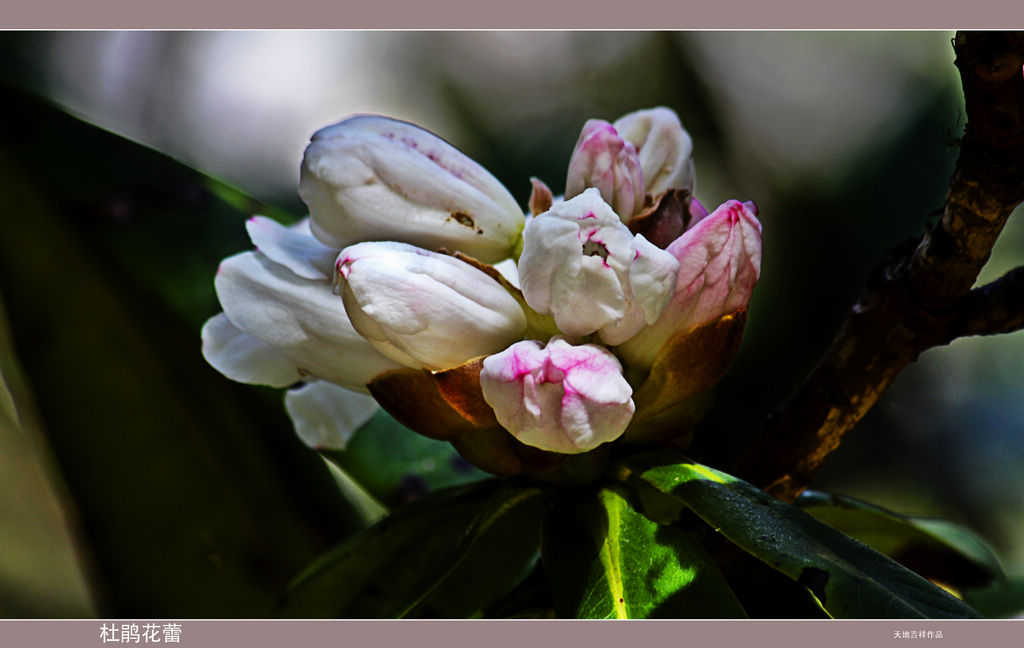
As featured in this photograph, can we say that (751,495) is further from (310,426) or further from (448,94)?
(448,94)

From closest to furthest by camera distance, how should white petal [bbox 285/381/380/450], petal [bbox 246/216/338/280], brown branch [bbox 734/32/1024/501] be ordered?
brown branch [bbox 734/32/1024/501]
petal [bbox 246/216/338/280]
white petal [bbox 285/381/380/450]

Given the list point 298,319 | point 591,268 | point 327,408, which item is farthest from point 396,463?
point 591,268

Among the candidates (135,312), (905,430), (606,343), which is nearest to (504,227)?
(606,343)

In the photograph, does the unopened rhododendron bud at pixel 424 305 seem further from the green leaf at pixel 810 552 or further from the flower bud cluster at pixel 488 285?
the green leaf at pixel 810 552

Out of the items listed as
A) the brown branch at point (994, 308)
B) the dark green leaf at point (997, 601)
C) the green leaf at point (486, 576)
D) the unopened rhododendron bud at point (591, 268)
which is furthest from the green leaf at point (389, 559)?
the dark green leaf at point (997, 601)

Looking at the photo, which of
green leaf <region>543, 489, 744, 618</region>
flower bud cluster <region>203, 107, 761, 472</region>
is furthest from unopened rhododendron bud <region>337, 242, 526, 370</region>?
green leaf <region>543, 489, 744, 618</region>

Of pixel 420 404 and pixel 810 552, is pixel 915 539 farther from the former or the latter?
pixel 420 404

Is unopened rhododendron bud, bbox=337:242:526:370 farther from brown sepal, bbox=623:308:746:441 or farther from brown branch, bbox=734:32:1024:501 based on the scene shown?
brown branch, bbox=734:32:1024:501
